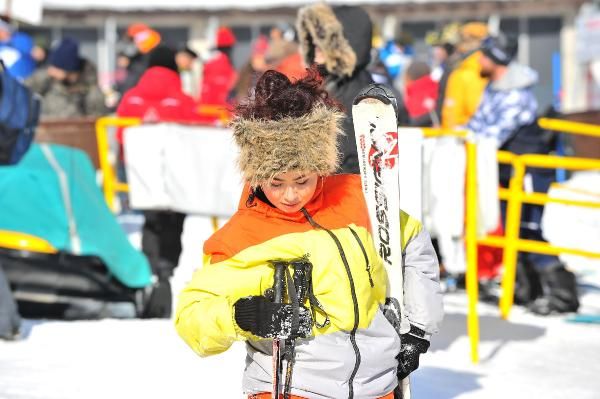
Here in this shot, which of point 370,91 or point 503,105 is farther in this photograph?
point 503,105

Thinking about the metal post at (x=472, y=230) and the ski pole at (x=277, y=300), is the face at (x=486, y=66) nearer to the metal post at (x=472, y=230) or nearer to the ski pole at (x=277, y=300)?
the metal post at (x=472, y=230)

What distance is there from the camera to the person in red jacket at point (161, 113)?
8.49 meters

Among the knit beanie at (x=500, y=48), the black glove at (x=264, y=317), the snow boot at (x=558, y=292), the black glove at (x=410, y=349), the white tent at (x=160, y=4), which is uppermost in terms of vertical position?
the white tent at (x=160, y=4)

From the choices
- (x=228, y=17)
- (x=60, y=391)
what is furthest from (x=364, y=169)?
(x=228, y=17)

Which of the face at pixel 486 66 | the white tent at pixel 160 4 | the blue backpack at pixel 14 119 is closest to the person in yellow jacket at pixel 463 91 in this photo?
the face at pixel 486 66

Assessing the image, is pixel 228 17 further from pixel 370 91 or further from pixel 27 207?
pixel 370 91

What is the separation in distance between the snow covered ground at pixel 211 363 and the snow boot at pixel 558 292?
0.47 feet

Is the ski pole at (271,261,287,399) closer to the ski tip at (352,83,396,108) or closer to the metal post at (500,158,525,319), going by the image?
the ski tip at (352,83,396,108)

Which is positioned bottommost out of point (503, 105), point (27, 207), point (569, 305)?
point (569, 305)

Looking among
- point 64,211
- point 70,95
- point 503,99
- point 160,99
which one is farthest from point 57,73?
point 503,99

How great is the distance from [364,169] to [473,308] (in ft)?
9.25

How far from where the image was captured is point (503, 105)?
7.78 m

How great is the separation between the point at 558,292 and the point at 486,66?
155 cm

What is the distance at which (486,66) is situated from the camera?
26.1 ft
